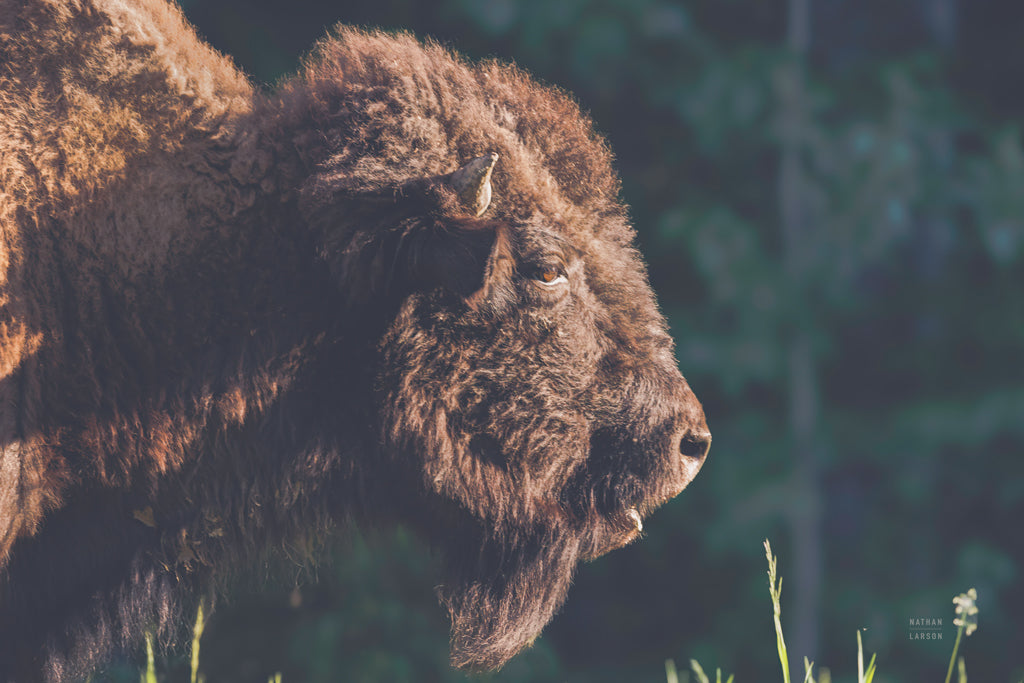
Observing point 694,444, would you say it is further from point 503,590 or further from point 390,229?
point 390,229

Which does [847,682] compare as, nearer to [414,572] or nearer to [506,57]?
[414,572]

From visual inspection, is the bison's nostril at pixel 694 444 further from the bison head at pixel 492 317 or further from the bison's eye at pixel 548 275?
the bison's eye at pixel 548 275

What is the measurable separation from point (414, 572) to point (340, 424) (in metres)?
→ 2.73

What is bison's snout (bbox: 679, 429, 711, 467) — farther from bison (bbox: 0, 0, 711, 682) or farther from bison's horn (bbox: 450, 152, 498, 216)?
bison's horn (bbox: 450, 152, 498, 216)

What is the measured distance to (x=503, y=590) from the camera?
2406 millimetres

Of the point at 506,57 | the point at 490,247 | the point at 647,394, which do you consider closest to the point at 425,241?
the point at 490,247

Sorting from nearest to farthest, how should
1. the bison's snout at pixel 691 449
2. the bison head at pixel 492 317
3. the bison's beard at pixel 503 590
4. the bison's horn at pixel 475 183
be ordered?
1. the bison's horn at pixel 475 183
2. the bison head at pixel 492 317
3. the bison's snout at pixel 691 449
4. the bison's beard at pixel 503 590

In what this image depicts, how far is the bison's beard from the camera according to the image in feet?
7.73

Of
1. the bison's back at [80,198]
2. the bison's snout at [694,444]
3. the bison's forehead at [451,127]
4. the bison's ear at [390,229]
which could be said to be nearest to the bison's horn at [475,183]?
the bison's ear at [390,229]

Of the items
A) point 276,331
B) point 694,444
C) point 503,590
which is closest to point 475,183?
point 276,331

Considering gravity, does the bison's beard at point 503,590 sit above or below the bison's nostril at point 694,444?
below

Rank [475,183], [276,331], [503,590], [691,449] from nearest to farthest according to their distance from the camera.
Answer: [475,183], [276,331], [691,449], [503,590]

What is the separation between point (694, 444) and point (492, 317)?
62cm

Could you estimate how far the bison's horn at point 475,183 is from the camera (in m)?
1.96
